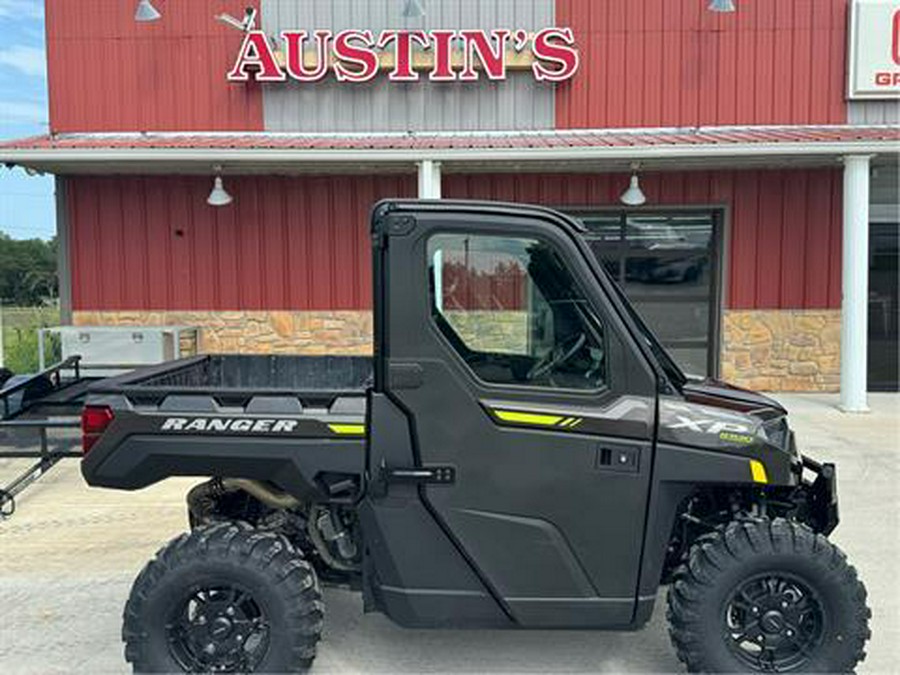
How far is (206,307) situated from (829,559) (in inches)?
379

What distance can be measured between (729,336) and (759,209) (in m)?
1.88

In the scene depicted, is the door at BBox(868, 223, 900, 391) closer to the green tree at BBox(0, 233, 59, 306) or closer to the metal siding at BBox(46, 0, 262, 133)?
the metal siding at BBox(46, 0, 262, 133)

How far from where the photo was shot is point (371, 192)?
1083 centimetres

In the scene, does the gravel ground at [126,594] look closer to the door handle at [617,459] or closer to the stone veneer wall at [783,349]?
the door handle at [617,459]

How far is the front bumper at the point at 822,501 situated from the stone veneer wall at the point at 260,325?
8089 millimetres

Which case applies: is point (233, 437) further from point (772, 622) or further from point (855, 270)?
point (855, 270)

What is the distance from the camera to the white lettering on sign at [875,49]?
1010cm

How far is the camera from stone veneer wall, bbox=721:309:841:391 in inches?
422

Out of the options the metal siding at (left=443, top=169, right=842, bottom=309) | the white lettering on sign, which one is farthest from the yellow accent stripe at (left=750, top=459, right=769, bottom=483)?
the white lettering on sign

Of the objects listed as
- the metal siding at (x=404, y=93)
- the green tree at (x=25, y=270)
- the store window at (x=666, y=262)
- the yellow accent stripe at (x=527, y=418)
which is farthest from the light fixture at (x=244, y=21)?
the green tree at (x=25, y=270)

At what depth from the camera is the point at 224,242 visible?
10.9 metres

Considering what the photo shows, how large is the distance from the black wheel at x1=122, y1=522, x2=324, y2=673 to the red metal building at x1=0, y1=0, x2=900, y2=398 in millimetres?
7732

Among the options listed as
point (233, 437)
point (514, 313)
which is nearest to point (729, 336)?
point (514, 313)

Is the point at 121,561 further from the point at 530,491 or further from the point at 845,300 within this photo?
the point at 845,300
